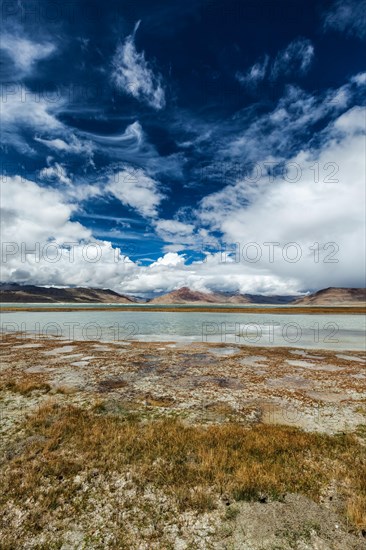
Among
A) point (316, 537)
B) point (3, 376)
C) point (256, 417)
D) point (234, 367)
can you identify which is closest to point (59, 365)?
point (3, 376)

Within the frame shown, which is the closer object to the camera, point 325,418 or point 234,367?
point 325,418

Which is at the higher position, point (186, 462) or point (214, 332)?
point (186, 462)

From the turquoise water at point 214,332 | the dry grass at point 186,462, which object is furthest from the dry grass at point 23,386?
the turquoise water at point 214,332

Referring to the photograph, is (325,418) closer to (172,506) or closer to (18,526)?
(172,506)

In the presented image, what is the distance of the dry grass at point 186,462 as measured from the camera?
8133 millimetres

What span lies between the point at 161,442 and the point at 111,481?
2732 millimetres

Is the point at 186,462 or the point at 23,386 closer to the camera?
the point at 186,462

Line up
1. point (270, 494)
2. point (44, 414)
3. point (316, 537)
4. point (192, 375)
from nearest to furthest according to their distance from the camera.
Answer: point (316, 537)
point (270, 494)
point (44, 414)
point (192, 375)

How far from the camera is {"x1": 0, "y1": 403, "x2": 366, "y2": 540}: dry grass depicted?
8.13 meters

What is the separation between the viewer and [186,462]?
982cm

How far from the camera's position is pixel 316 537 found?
6762mm

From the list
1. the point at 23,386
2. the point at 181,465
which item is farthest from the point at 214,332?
the point at 181,465

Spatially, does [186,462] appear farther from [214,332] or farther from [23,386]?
→ [214,332]

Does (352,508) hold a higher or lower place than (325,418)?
higher
